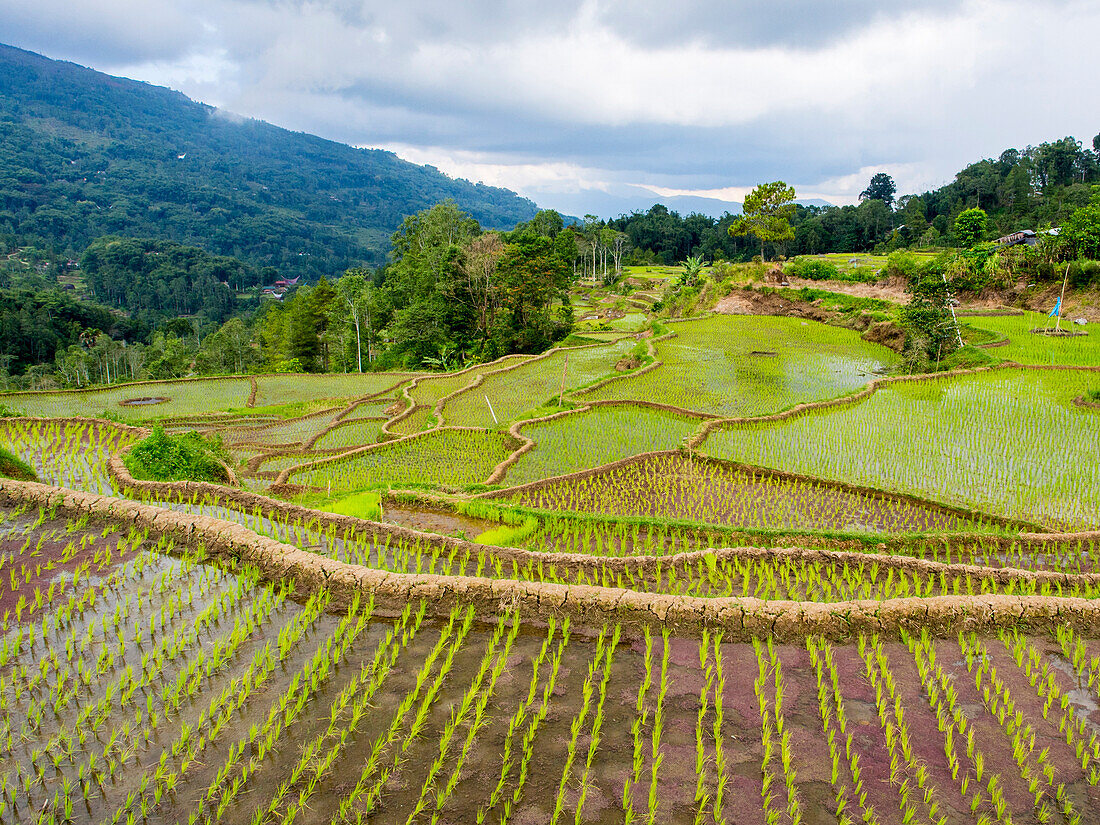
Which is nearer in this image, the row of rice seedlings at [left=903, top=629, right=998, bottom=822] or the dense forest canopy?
the row of rice seedlings at [left=903, top=629, right=998, bottom=822]

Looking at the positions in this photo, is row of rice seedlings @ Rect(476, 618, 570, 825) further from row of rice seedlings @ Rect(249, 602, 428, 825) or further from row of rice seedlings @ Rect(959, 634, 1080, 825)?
row of rice seedlings @ Rect(959, 634, 1080, 825)

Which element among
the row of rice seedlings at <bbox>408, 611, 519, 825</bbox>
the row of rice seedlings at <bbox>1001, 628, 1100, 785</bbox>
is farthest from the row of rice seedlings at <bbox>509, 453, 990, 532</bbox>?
the row of rice seedlings at <bbox>408, 611, 519, 825</bbox>

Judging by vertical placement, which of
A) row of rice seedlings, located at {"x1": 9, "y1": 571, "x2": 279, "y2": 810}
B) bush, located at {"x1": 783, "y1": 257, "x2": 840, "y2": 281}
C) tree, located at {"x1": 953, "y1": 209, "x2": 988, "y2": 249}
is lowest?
row of rice seedlings, located at {"x1": 9, "y1": 571, "x2": 279, "y2": 810}

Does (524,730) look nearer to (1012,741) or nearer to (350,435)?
(1012,741)

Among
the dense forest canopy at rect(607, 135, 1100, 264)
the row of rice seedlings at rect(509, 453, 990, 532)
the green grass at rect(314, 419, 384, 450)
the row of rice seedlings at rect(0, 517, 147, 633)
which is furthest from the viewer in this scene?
the dense forest canopy at rect(607, 135, 1100, 264)

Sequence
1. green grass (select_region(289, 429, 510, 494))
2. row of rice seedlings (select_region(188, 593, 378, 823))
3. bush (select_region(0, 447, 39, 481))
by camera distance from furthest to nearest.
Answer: green grass (select_region(289, 429, 510, 494)) < bush (select_region(0, 447, 39, 481)) < row of rice seedlings (select_region(188, 593, 378, 823))

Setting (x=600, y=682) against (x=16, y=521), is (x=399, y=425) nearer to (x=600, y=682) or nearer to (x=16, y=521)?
(x=16, y=521)

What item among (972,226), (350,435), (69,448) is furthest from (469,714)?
(972,226)

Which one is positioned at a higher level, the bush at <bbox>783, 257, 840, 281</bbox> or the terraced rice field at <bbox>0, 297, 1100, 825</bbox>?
the bush at <bbox>783, 257, 840, 281</bbox>
